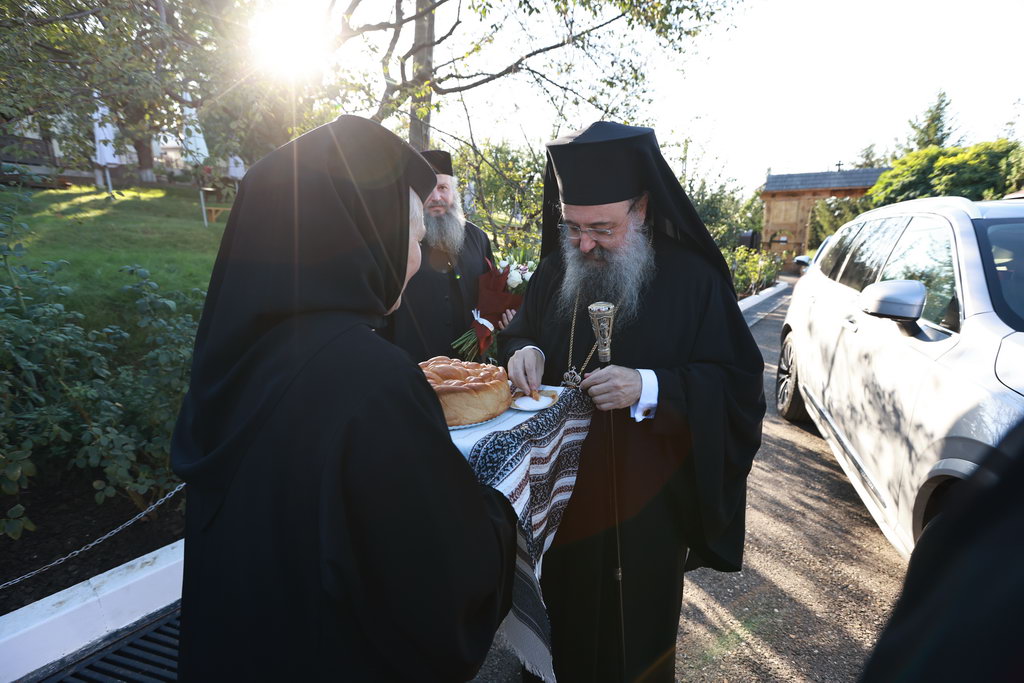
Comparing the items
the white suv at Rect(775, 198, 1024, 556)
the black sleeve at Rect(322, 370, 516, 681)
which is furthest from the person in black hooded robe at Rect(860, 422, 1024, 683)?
the white suv at Rect(775, 198, 1024, 556)

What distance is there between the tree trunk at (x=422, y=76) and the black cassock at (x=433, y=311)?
A: 3165 millimetres

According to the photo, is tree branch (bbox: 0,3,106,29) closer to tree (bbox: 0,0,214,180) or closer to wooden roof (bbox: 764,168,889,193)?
tree (bbox: 0,0,214,180)

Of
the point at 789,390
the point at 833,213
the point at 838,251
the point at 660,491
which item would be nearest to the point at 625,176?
the point at 660,491

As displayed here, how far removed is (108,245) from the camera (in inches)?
348

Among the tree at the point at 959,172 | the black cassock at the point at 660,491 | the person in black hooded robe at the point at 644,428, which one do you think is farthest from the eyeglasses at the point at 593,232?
the tree at the point at 959,172

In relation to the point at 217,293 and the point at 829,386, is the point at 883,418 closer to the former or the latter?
the point at 829,386

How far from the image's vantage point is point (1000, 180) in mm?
14430

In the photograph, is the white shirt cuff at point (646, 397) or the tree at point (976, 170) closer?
the white shirt cuff at point (646, 397)

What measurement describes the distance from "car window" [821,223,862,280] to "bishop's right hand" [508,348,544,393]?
422 centimetres

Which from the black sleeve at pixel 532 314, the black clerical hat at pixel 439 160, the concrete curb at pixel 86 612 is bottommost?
the concrete curb at pixel 86 612

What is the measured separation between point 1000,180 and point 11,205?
20.2 meters

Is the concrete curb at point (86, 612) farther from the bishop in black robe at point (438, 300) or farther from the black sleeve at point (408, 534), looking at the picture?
the black sleeve at point (408, 534)

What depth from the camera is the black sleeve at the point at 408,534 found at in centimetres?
111

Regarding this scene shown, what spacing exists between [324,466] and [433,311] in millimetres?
3025
